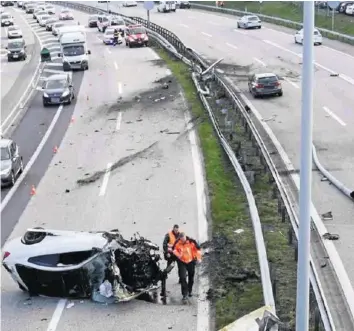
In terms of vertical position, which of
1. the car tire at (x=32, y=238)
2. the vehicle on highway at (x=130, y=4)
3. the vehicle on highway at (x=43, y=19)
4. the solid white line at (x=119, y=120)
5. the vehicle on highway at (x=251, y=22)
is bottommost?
the vehicle on highway at (x=130, y=4)

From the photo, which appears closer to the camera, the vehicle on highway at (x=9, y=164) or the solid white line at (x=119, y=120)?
the vehicle on highway at (x=9, y=164)

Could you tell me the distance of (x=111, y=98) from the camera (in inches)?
1443

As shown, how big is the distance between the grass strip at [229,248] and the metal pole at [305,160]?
5.18 metres

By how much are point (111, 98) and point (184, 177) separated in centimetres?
1481

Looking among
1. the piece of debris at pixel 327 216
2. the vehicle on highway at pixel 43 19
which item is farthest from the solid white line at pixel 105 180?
the vehicle on highway at pixel 43 19

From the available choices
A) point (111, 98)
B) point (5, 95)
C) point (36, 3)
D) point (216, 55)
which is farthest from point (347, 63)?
point (36, 3)

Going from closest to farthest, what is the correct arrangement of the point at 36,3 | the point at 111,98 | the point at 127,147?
the point at 127,147 < the point at 111,98 < the point at 36,3

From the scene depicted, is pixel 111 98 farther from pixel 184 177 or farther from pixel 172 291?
pixel 172 291

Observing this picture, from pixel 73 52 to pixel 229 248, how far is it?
3342 cm

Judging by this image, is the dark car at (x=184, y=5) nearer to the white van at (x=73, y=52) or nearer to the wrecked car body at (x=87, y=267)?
the white van at (x=73, y=52)

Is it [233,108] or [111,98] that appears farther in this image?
[111,98]

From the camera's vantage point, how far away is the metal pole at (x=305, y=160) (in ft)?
24.7

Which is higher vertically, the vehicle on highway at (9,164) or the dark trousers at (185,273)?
the dark trousers at (185,273)

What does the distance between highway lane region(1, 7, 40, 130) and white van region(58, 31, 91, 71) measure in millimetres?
2280
